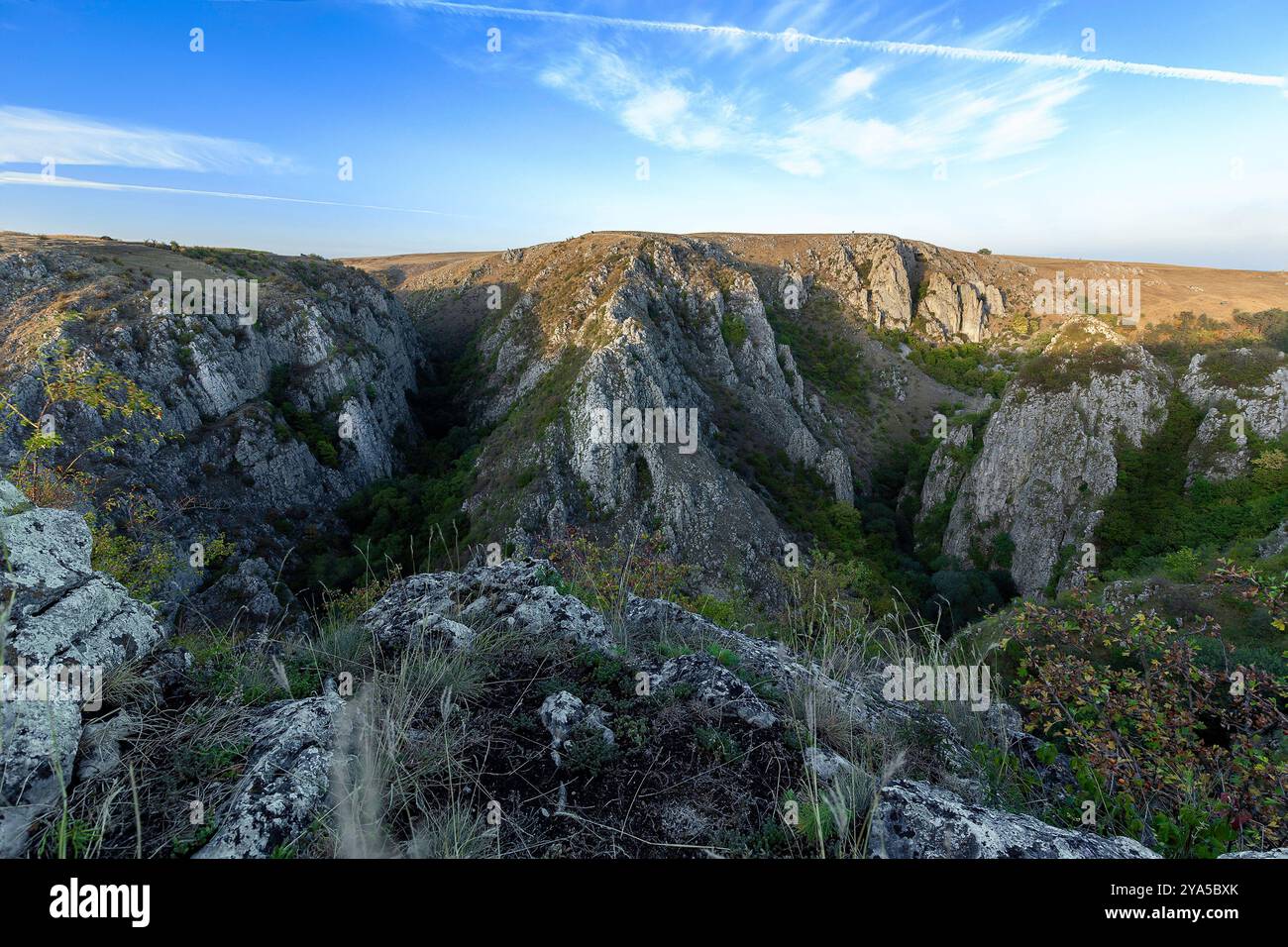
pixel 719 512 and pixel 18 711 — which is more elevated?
pixel 18 711

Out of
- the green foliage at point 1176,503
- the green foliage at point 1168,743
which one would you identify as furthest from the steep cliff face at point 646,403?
the green foliage at point 1168,743

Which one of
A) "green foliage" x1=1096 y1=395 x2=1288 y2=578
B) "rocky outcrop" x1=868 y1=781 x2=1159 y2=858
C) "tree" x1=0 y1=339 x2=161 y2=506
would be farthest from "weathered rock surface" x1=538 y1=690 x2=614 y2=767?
"green foliage" x1=1096 y1=395 x2=1288 y2=578

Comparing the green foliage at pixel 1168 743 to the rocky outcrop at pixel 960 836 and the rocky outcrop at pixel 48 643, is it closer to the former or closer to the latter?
the rocky outcrop at pixel 960 836

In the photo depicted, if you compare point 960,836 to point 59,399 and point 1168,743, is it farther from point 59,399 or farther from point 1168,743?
point 59,399
